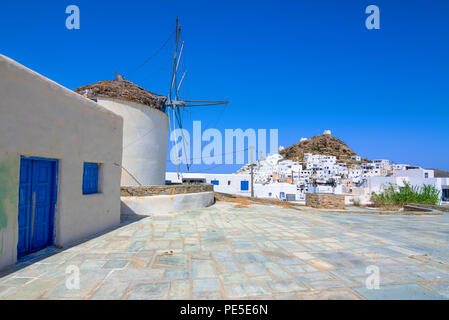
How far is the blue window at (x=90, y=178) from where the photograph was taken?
548cm

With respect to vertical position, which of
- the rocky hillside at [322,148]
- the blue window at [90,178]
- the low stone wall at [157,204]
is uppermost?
the rocky hillside at [322,148]

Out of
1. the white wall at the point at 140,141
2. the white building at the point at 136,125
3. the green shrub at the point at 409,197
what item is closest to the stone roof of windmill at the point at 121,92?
the white building at the point at 136,125

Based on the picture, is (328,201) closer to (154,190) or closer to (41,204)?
(154,190)

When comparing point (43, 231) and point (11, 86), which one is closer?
point (11, 86)

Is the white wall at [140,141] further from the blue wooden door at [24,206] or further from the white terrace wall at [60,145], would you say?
the blue wooden door at [24,206]

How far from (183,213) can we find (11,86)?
5968 mm

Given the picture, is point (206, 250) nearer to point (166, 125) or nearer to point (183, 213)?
point (183, 213)

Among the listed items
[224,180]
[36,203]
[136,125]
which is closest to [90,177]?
[36,203]

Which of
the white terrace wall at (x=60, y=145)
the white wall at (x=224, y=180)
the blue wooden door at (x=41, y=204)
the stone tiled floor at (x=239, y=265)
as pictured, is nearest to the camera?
the stone tiled floor at (x=239, y=265)

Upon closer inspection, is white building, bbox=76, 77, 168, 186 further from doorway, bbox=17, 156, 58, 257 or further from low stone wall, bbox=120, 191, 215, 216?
doorway, bbox=17, 156, 58, 257

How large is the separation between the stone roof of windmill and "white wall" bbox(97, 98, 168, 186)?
24cm

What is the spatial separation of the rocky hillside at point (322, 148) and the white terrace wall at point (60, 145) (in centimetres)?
7895
